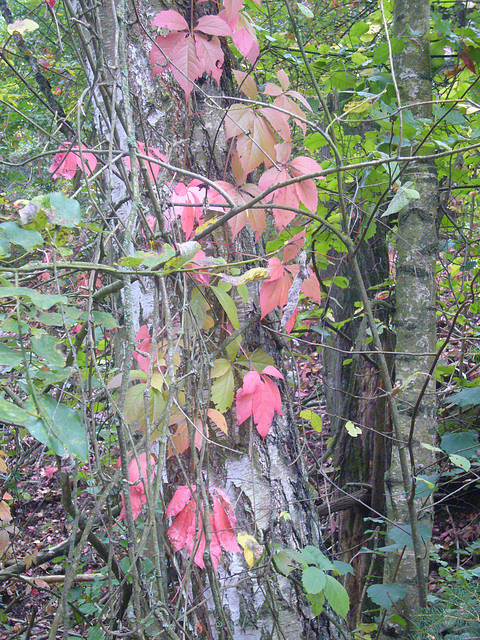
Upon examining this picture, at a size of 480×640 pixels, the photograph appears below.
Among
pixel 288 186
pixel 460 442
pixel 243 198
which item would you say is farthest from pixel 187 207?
pixel 460 442

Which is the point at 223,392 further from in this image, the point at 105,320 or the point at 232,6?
the point at 232,6

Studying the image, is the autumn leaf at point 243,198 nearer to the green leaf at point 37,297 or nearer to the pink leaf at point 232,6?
the pink leaf at point 232,6

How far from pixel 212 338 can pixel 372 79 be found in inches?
54.2

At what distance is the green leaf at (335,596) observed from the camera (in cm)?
120

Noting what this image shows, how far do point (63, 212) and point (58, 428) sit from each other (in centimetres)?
43

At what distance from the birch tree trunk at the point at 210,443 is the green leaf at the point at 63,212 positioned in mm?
206

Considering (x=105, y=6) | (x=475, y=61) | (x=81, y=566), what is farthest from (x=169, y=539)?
(x=475, y=61)

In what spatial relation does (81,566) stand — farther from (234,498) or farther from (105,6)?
(105,6)

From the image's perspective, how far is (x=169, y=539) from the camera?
3.95 ft

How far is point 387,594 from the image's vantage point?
63.7 inches

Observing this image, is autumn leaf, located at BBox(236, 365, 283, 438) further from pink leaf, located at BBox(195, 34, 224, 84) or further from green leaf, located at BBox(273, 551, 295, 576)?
pink leaf, located at BBox(195, 34, 224, 84)

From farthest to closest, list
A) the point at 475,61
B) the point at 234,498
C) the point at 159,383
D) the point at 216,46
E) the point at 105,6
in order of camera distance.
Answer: the point at 475,61 → the point at 105,6 → the point at 234,498 → the point at 216,46 → the point at 159,383

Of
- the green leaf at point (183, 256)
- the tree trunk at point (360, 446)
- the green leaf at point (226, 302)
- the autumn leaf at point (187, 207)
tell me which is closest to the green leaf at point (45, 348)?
the green leaf at point (183, 256)

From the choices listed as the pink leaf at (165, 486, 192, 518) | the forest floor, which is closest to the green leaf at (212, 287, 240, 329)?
the pink leaf at (165, 486, 192, 518)
